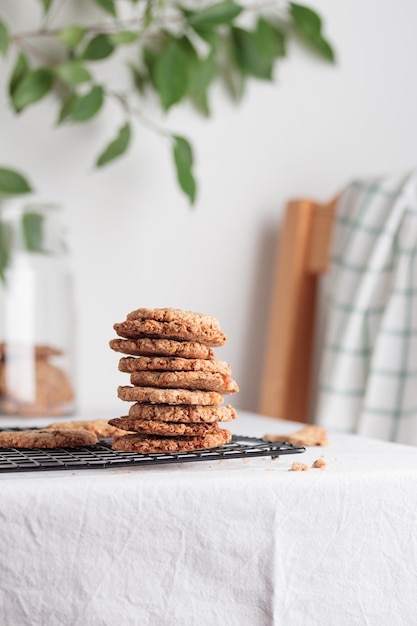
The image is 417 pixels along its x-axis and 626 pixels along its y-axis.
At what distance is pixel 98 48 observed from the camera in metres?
1.76

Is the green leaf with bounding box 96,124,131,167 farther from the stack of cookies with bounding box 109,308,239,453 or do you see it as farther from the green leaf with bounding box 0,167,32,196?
the stack of cookies with bounding box 109,308,239,453

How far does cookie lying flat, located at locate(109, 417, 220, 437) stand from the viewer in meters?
0.85

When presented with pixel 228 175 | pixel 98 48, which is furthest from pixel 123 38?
pixel 228 175

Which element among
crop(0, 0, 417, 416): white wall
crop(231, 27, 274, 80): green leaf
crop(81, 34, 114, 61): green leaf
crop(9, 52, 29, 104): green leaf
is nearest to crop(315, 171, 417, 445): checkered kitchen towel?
crop(0, 0, 417, 416): white wall

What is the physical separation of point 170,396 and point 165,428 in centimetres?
3

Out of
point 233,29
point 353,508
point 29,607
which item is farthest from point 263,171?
point 29,607

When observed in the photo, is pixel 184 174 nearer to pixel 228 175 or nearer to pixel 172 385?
pixel 228 175

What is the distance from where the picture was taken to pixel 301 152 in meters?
2.03

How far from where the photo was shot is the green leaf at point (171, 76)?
1.73 metres

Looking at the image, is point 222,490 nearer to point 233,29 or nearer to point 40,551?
point 40,551

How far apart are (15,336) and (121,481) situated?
869mm

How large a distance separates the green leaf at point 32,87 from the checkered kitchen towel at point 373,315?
2.17ft

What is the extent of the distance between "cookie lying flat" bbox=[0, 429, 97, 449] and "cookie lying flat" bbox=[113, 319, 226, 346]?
138mm

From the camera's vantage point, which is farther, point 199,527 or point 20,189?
point 20,189
